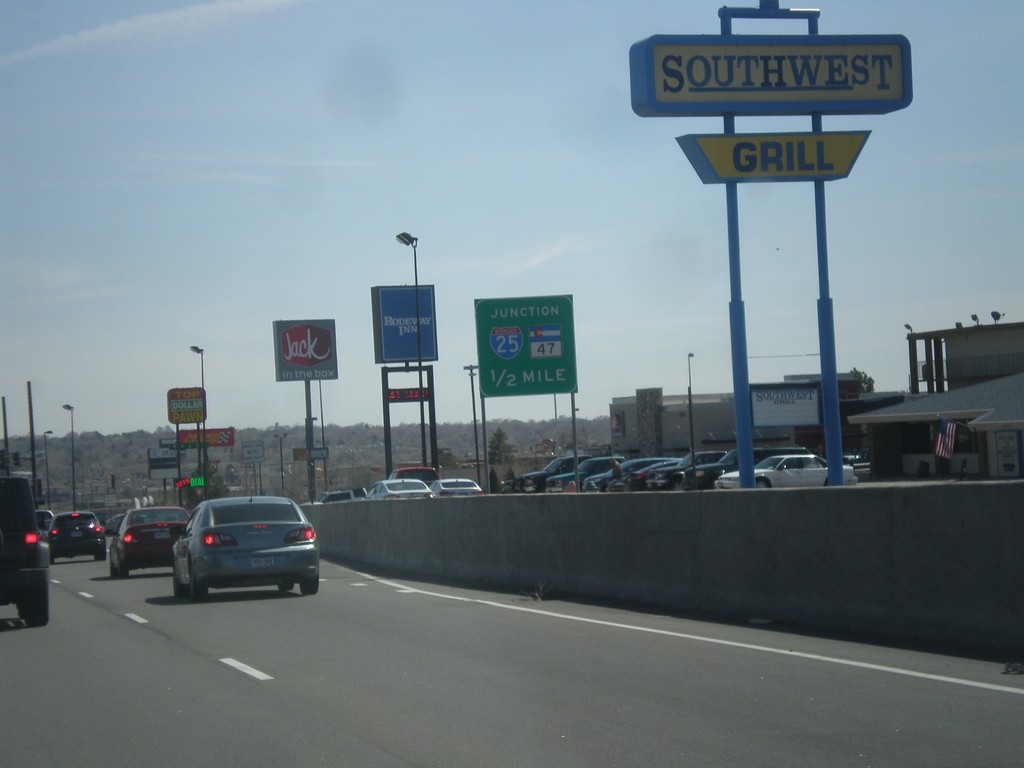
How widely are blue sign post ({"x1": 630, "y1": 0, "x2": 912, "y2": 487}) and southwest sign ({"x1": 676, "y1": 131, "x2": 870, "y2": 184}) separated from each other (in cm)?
2

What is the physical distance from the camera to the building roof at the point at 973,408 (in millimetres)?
44531

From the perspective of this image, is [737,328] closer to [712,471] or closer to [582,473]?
[712,471]

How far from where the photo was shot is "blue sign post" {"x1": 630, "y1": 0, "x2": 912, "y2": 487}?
21.3m

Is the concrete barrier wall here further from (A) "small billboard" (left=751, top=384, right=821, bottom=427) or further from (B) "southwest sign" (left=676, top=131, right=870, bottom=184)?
(A) "small billboard" (left=751, top=384, right=821, bottom=427)

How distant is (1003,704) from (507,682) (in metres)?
3.91

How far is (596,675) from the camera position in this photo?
10.2 m

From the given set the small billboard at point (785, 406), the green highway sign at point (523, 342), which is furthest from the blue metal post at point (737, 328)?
the small billboard at point (785, 406)

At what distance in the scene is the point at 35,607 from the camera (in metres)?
15.8

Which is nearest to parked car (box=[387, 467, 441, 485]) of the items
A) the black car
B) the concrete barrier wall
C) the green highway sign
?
the black car

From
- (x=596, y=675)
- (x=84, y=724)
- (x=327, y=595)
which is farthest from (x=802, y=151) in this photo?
(x=84, y=724)

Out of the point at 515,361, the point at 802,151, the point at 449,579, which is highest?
the point at 802,151

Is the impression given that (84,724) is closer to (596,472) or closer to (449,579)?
(449,579)

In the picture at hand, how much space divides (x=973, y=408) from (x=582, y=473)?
17.0m

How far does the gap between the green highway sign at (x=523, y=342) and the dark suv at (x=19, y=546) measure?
9.68 m
